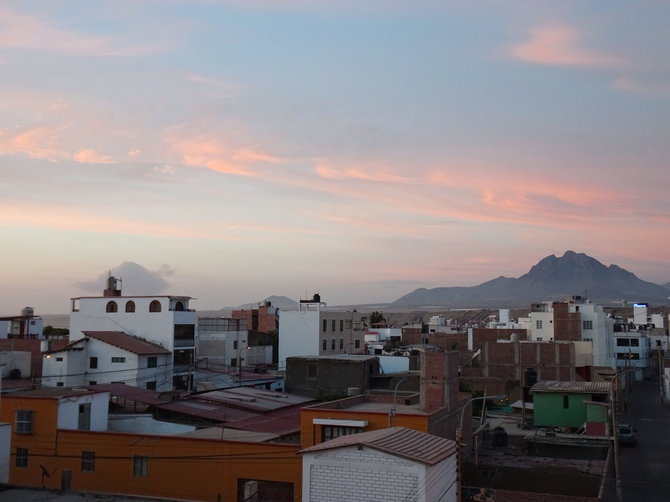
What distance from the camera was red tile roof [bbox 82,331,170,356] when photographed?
60.3m

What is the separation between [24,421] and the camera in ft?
111

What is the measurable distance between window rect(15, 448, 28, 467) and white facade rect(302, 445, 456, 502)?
714 inches

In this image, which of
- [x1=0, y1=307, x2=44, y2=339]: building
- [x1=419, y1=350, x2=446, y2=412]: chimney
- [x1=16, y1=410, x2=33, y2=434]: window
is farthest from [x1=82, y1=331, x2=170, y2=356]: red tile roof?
[x1=419, y1=350, x2=446, y2=412]: chimney

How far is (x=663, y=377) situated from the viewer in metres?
81.7

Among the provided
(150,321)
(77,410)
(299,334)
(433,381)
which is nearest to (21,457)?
(77,410)

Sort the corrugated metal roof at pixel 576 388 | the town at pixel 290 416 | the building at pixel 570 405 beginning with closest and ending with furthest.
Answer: the town at pixel 290 416, the building at pixel 570 405, the corrugated metal roof at pixel 576 388

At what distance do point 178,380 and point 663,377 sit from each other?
54053mm

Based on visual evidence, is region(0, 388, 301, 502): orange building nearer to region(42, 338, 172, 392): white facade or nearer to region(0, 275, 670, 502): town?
region(0, 275, 670, 502): town

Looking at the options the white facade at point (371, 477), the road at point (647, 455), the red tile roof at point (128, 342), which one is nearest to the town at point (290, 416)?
the white facade at point (371, 477)

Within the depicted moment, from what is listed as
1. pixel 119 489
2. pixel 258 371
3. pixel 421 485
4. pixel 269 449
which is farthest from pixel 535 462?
pixel 258 371

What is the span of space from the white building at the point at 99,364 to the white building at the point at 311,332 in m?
21.7

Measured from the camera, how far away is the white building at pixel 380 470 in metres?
20.6

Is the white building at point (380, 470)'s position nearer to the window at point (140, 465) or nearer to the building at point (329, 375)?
the window at point (140, 465)

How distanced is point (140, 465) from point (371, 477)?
15.5m
